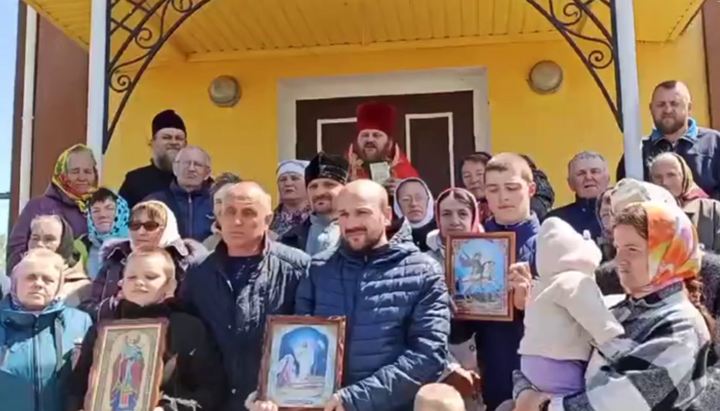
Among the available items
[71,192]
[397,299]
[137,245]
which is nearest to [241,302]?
[397,299]

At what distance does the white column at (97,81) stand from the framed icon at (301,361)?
258 centimetres

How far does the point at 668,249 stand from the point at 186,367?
186 cm

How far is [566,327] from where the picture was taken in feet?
8.87

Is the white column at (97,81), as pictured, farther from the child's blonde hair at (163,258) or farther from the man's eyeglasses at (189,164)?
the child's blonde hair at (163,258)

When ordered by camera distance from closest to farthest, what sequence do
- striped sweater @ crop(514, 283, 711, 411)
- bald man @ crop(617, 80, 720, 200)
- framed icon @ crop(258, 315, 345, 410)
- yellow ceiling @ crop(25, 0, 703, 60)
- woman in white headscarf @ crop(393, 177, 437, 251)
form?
striped sweater @ crop(514, 283, 711, 411)
framed icon @ crop(258, 315, 345, 410)
woman in white headscarf @ crop(393, 177, 437, 251)
bald man @ crop(617, 80, 720, 200)
yellow ceiling @ crop(25, 0, 703, 60)

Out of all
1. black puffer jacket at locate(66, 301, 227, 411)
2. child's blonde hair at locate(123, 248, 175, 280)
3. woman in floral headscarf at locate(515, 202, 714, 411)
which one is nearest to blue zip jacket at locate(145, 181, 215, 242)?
child's blonde hair at locate(123, 248, 175, 280)

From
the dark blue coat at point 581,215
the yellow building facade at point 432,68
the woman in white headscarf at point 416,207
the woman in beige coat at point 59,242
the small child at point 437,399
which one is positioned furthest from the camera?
the yellow building facade at point 432,68

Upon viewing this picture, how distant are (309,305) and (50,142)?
4935 millimetres

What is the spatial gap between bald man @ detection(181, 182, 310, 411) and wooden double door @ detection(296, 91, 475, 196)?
13.0 feet

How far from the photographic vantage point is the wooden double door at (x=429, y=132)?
736cm

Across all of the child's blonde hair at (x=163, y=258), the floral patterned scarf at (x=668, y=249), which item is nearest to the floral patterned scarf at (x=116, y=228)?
the child's blonde hair at (x=163, y=258)

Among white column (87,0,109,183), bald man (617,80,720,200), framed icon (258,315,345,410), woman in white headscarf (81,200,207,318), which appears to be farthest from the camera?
white column (87,0,109,183)

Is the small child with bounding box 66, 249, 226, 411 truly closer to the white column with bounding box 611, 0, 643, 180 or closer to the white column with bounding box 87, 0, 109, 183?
the white column with bounding box 87, 0, 109, 183

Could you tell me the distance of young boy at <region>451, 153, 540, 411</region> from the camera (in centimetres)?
345
